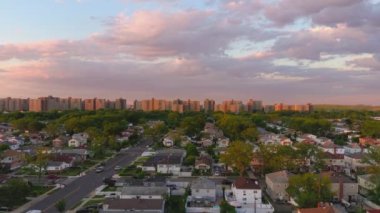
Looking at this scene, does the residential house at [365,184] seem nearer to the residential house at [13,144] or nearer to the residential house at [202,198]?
the residential house at [202,198]

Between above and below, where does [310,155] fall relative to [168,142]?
above

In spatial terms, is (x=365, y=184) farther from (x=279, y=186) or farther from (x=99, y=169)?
(x=99, y=169)

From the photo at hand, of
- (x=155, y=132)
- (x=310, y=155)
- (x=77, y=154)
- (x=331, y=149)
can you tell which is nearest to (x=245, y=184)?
(x=310, y=155)

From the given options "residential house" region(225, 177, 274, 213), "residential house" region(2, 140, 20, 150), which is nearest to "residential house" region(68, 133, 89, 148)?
"residential house" region(2, 140, 20, 150)

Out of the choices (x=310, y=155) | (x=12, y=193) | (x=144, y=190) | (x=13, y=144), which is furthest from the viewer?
(x=13, y=144)

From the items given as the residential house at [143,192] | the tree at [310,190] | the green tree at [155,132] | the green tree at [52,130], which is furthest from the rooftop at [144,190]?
the green tree at [52,130]

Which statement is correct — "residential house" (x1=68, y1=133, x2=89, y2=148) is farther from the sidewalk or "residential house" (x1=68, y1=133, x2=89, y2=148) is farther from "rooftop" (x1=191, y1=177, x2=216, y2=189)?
"rooftop" (x1=191, y1=177, x2=216, y2=189)
